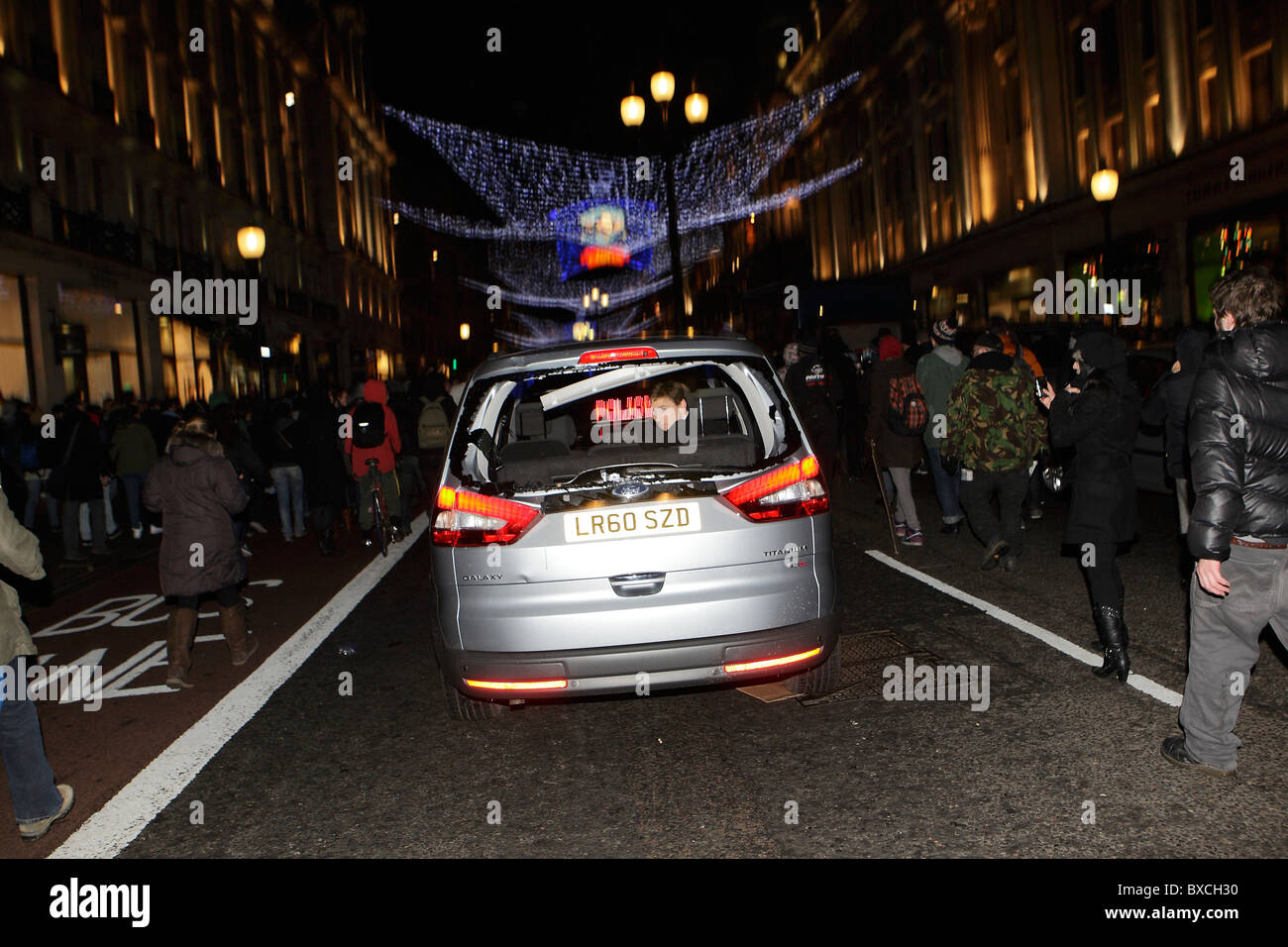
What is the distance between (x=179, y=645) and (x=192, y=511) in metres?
0.82

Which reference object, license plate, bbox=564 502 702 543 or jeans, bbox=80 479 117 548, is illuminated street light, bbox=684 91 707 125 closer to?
jeans, bbox=80 479 117 548

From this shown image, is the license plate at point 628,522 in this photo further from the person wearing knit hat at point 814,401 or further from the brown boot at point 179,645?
the person wearing knit hat at point 814,401

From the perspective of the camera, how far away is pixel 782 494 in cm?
448

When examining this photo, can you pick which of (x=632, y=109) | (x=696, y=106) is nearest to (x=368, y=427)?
(x=632, y=109)

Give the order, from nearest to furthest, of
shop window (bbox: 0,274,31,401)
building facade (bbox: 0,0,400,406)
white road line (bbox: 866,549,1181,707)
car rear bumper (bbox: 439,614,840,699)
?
1. car rear bumper (bbox: 439,614,840,699)
2. white road line (bbox: 866,549,1181,707)
3. shop window (bbox: 0,274,31,401)
4. building facade (bbox: 0,0,400,406)

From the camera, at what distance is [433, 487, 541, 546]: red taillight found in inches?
172

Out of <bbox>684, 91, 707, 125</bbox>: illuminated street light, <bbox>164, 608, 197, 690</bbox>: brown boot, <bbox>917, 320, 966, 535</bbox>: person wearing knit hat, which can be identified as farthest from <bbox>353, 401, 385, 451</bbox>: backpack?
<bbox>684, 91, 707, 125</bbox>: illuminated street light

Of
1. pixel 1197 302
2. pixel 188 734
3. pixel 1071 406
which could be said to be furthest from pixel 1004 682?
pixel 1197 302

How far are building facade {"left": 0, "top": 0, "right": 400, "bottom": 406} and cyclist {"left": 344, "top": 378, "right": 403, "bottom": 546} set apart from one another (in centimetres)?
622

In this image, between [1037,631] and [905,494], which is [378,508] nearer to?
[905,494]

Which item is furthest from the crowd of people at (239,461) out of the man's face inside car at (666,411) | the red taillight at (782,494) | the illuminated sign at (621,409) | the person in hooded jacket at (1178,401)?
the person in hooded jacket at (1178,401)

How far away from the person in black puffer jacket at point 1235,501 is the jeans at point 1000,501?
423 cm

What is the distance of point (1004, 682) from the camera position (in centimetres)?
548
